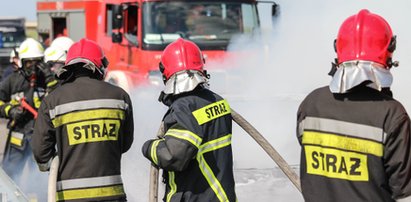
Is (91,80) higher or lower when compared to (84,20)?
higher

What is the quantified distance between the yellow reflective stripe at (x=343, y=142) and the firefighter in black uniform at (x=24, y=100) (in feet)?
14.5

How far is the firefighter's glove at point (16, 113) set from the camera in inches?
270

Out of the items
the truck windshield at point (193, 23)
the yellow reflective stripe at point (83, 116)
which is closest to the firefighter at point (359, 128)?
the yellow reflective stripe at point (83, 116)

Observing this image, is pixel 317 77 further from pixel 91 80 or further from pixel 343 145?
pixel 343 145

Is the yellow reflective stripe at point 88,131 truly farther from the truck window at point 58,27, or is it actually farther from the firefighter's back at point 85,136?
the truck window at point 58,27

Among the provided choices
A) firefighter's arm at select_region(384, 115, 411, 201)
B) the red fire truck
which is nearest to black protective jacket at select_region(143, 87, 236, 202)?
firefighter's arm at select_region(384, 115, 411, 201)

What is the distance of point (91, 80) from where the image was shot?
13.1 feet

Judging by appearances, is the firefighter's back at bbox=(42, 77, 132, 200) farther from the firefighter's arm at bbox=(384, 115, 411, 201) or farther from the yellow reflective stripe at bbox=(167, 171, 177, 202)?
the firefighter's arm at bbox=(384, 115, 411, 201)

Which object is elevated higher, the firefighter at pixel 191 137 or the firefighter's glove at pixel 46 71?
the firefighter at pixel 191 137

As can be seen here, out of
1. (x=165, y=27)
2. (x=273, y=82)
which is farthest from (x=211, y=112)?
(x=165, y=27)

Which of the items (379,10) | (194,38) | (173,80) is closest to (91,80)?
(173,80)

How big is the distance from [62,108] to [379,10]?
4.90 m

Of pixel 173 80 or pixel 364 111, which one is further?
pixel 173 80

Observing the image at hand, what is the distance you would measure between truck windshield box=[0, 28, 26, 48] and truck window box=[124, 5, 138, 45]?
1407cm
